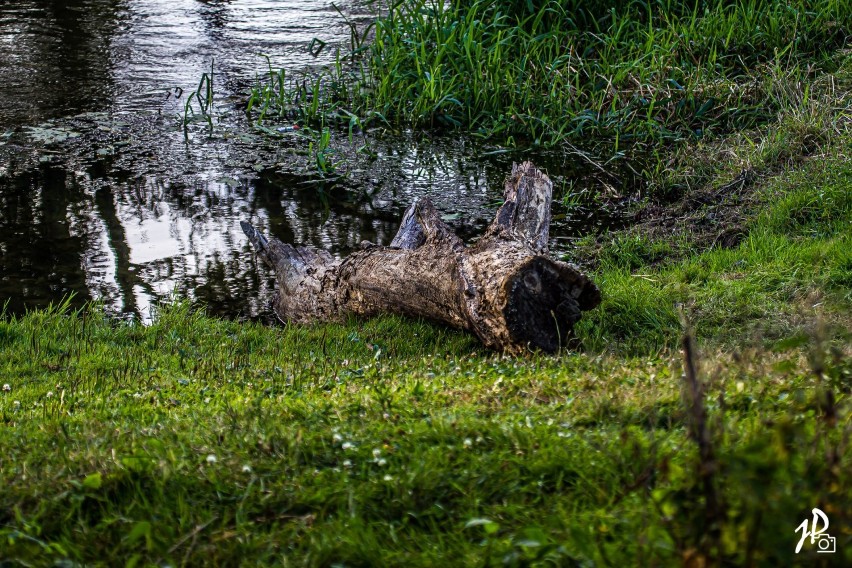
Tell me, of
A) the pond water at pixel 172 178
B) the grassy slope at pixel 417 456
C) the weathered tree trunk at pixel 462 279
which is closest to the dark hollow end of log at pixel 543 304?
the weathered tree trunk at pixel 462 279

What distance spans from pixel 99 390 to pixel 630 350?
3517 millimetres

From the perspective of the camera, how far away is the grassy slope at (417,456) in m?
2.52

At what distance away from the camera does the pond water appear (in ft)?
28.0

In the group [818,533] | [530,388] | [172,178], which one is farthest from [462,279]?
[172,178]

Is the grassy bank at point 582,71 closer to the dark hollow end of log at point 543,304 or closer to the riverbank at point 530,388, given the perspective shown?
the riverbank at point 530,388

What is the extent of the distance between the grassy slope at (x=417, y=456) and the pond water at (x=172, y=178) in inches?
84.2

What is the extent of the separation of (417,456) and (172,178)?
7819mm

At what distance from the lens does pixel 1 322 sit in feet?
22.4

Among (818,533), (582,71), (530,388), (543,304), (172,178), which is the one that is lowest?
(172,178)

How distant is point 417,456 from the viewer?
3.60 metres

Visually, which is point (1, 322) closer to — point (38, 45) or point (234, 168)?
point (234, 168)

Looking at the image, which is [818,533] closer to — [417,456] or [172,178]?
[417,456]

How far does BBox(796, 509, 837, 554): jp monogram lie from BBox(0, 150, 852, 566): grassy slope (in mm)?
23

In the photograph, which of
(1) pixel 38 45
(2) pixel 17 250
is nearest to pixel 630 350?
(2) pixel 17 250
